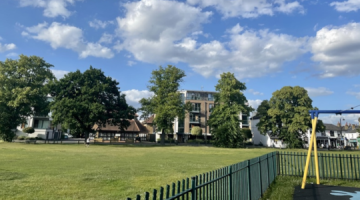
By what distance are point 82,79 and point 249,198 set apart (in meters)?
44.2

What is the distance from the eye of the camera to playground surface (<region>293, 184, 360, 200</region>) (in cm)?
908

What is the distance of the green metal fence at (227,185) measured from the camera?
12.5ft

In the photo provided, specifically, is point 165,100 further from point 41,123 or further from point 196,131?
point 41,123

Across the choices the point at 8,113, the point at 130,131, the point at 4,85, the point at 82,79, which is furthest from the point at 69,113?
the point at 130,131

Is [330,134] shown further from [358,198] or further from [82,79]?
[358,198]

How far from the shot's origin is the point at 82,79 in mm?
45656

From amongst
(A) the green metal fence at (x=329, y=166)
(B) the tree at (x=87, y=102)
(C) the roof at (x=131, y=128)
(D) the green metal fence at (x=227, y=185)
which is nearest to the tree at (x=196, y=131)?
(C) the roof at (x=131, y=128)

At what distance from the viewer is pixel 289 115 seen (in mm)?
55250

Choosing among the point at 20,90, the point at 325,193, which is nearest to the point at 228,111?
the point at 20,90

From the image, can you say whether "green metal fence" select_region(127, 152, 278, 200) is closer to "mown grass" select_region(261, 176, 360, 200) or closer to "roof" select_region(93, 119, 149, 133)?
"mown grass" select_region(261, 176, 360, 200)

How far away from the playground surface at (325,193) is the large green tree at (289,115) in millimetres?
44804

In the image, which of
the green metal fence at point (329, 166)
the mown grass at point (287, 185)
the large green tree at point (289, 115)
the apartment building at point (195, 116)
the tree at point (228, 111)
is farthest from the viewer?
the apartment building at point (195, 116)

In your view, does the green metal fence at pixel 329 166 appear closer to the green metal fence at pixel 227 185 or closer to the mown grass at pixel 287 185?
the mown grass at pixel 287 185

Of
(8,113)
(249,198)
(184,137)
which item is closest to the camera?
(249,198)
